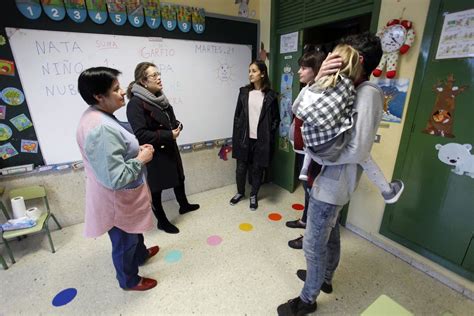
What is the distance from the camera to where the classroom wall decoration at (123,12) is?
5.76 ft

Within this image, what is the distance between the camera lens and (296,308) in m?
1.36

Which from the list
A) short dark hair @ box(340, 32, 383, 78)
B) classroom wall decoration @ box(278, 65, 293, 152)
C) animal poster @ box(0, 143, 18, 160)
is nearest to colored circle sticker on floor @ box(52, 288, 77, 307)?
animal poster @ box(0, 143, 18, 160)

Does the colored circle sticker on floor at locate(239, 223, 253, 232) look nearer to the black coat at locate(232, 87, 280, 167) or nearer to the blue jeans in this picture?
the black coat at locate(232, 87, 280, 167)

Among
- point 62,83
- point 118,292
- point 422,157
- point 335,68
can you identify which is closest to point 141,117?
point 62,83

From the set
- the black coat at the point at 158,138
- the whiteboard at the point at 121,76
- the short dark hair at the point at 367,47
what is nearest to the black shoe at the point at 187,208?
the black coat at the point at 158,138

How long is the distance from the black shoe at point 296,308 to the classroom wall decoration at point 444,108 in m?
1.34

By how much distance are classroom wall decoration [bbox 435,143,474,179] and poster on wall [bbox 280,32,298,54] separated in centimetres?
160

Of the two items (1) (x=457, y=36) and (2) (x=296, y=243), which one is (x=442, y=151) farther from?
(2) (x=296, y=243)

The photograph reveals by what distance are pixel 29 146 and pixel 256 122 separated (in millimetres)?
1996

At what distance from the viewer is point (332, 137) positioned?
36.5 inches

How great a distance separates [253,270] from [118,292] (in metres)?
0.93

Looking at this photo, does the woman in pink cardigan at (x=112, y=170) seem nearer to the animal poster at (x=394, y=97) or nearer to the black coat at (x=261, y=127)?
the black coat at (x=261, y=127)

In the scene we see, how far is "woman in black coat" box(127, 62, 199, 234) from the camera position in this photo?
5.65 ft

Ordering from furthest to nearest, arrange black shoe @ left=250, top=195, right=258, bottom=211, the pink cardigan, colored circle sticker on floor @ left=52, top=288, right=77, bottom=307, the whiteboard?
black shoe @ left=250, top=195, right=258, bottom=211, the whiteboard, colored circle sticker on floor @ left=52, top=288, right=77, bottom=307, the pink cardigan
